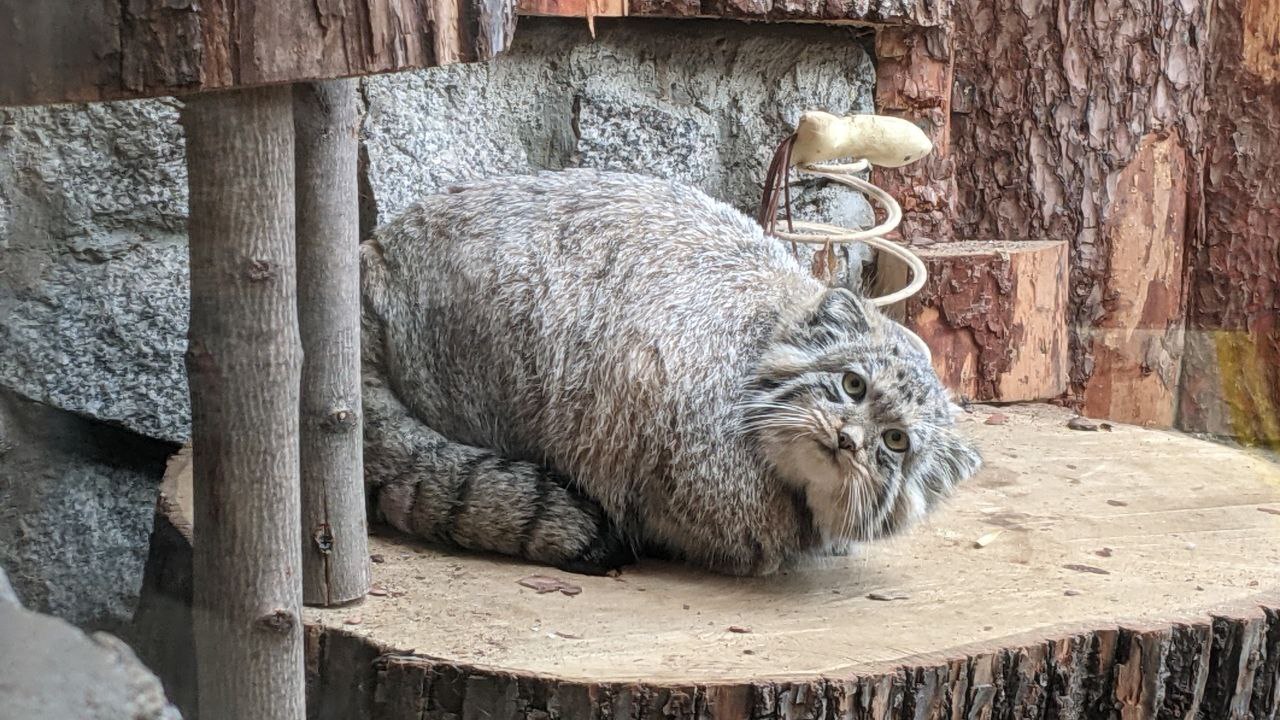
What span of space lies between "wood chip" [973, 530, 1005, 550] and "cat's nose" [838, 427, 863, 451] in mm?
482

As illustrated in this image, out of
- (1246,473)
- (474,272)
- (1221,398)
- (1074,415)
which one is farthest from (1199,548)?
(1221,398)

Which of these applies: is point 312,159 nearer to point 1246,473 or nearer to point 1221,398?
point 1246,473

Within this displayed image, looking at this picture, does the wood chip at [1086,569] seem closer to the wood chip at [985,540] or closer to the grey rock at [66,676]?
the wood chip at [985,540]

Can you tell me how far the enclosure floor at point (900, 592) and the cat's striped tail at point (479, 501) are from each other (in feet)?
0.13

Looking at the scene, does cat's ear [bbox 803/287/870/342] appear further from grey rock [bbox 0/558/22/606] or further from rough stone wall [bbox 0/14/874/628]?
grey rock [bbox 0/558/22/606]

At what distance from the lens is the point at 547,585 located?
7.72 feet

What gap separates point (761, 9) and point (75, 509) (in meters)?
1.92

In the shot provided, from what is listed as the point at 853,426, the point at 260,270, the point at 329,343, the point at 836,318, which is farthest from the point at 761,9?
the point at 260,270

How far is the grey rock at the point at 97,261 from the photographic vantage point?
262cm

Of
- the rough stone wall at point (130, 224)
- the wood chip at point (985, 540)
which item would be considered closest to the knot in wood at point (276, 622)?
the rough stone wall at point (130, 224)

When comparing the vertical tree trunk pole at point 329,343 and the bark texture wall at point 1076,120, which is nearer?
the vertical tree trunk pole at point 329,343

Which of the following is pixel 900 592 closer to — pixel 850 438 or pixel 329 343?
pixel 850 438

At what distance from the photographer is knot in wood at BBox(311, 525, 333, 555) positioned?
217cm

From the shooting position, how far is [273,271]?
1.73 meters
